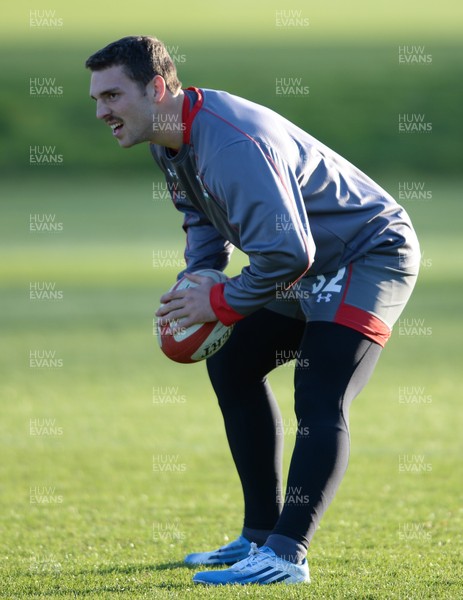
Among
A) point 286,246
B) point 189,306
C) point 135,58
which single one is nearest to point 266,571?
point 189,306

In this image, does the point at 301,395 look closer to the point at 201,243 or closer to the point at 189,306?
the point at 189,306

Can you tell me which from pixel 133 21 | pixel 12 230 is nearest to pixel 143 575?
pixel 12 230

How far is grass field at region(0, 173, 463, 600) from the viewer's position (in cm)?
464

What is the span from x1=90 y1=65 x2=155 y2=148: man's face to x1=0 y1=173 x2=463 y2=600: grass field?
166 cm

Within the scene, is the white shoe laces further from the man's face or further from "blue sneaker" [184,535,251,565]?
the man's face

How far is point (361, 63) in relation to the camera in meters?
45.1

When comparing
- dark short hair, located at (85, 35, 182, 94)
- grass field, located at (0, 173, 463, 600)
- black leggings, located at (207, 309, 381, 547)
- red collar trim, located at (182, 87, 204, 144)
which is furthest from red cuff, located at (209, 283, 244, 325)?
grass field, located at (0, 173, 463, 600)

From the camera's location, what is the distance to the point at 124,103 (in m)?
4.18

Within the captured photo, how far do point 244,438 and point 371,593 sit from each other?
0.92 m

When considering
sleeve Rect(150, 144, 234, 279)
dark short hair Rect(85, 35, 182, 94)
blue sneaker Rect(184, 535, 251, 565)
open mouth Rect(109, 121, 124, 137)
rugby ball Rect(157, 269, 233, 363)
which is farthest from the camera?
sleeve Rect(150, 144, 234, 279)

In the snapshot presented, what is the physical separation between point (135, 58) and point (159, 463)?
344 centimetres

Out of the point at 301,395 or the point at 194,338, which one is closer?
the point at 301,395

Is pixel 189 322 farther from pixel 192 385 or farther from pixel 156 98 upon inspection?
pixel 192 385

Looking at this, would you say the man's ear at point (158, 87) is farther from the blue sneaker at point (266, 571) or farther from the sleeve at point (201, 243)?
the blue sneaker at point (266, 571)
